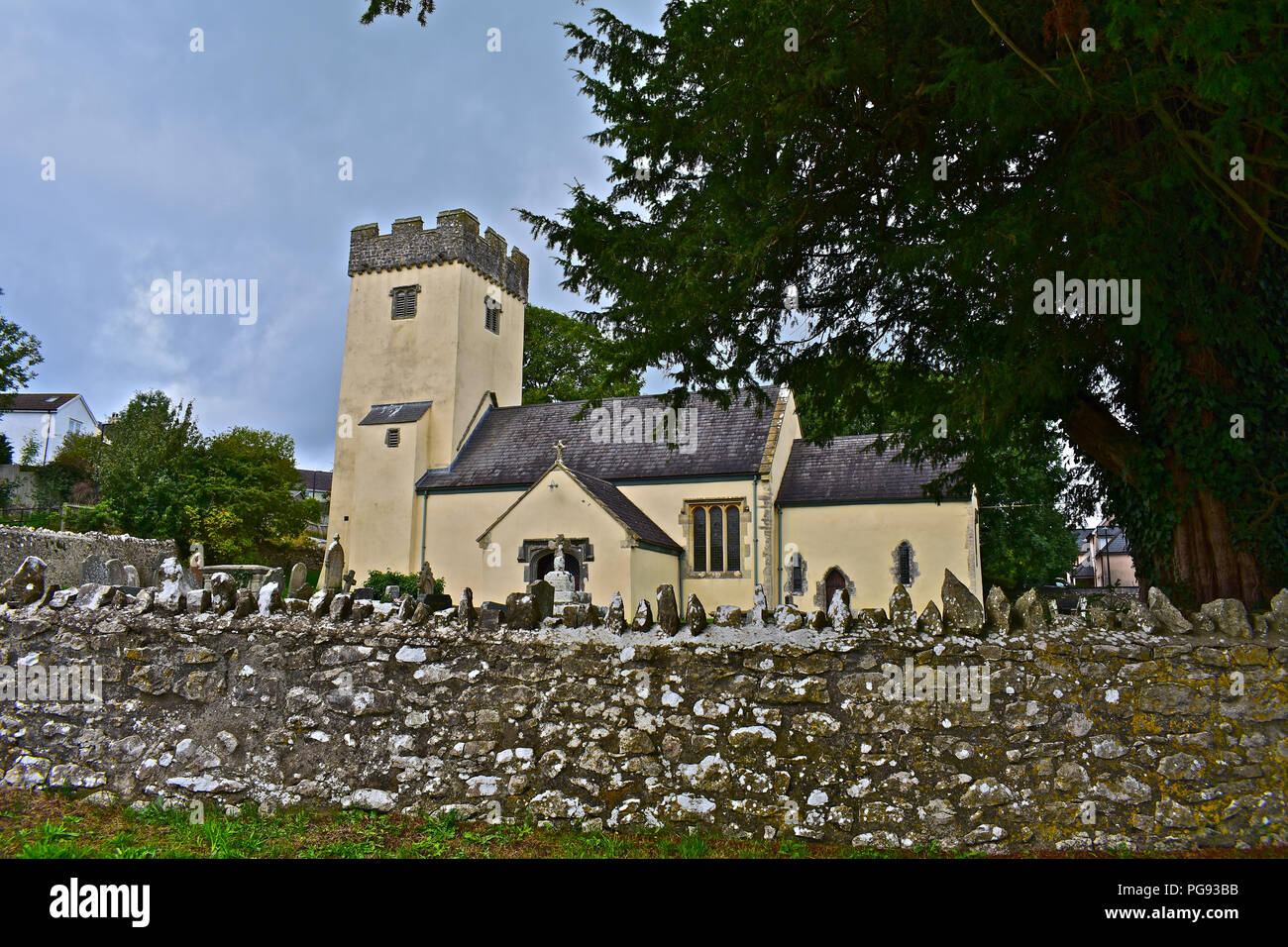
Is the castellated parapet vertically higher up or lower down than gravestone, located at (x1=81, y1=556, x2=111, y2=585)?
higher up

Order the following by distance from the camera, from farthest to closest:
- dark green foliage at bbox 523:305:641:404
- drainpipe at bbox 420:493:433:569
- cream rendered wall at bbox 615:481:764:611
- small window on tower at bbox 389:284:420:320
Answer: dark green foliage at bbox 523:305:641:404 < small window on tower at bbox 389:284:420:320 < drainpipe at bbox 420:493:433:569 < cream rendered wall at bbox 615:481:764:611

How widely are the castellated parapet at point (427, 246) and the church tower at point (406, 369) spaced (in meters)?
0.04

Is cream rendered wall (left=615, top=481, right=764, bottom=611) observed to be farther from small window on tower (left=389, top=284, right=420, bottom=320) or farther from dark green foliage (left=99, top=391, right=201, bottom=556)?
dark green foliage (left=99, top=391, right=201, bottom=556)

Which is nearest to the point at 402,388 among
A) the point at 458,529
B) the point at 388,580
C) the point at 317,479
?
the point at 458,529

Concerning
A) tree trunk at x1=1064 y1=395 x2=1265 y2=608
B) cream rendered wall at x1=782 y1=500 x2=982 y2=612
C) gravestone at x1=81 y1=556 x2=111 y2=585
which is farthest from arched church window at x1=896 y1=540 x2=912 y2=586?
gravestone at x1=81 y1=556 x2=111 y2=585

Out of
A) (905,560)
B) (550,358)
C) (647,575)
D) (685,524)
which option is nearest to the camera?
(647,575)

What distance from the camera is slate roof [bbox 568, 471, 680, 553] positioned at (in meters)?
22.3

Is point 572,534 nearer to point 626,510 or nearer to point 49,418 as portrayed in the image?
point 626,510

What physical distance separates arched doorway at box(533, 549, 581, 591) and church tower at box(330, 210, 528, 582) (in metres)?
6.47

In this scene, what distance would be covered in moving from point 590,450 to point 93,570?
15486mm

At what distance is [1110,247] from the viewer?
197 inches

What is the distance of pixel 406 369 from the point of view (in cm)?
2938

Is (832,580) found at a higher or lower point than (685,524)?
lower

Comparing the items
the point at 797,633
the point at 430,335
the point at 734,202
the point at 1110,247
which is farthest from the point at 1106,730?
the point at 430,335
